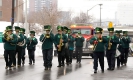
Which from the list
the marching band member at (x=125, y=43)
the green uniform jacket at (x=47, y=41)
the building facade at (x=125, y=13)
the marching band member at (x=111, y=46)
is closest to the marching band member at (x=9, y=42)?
the green uniform jacket at (x=47, y=41)

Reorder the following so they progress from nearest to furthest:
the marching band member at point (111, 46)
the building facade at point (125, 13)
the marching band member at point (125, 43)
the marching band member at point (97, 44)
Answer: the marching band member at point (97, 44) < the marching band member at point (111, 46) < the marching band member at point (125, 43) < the building facade at point (125, 13)

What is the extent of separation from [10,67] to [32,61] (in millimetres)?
4489

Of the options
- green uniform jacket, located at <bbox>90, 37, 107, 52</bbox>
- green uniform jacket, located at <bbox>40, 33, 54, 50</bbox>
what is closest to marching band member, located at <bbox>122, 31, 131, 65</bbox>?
green uniform jacket, located at <bbox>90, 37, 107, 52</bbox>

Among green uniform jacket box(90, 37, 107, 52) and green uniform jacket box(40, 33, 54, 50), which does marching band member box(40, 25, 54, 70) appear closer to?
green uniform jacket box(40, 33, 54, 50)

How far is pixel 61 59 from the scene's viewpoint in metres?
18.4

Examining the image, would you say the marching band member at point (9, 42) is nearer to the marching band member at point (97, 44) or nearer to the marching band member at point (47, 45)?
the marching band member at point (47, 45)

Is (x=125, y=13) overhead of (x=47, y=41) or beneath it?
overhead

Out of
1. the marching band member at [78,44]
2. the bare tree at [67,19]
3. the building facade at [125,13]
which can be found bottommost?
the marching band member at [78,44]

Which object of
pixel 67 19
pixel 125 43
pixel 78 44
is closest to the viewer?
pixel 125 43

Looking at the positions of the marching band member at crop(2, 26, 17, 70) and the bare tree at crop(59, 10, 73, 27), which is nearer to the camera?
the marching band member at crop(2, 26, 17, 70)

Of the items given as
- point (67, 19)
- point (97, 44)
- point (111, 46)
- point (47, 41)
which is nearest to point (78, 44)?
point (111, 46)

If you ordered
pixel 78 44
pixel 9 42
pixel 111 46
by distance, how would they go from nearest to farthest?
1. pixel 9 42
2. pixel 111 46
3. pixel 78 44

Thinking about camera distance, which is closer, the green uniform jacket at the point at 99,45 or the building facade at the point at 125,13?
the green uniform jacket at the point at 99,45

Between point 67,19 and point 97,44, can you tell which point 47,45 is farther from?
point 67,19
